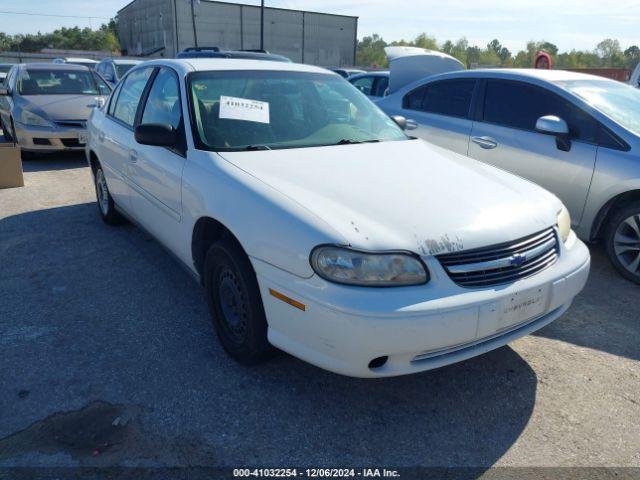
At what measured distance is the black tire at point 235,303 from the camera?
2611mm

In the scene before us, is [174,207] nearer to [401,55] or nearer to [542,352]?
[542,352]

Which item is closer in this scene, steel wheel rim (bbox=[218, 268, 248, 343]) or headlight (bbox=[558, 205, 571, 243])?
steel wheel rim (bbox=[218, 268, 248, 343])

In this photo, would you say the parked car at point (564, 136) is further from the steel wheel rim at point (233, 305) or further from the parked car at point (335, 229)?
the steel wheel rim at point (233, 305)

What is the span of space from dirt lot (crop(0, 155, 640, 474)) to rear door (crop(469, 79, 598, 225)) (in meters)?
1.09

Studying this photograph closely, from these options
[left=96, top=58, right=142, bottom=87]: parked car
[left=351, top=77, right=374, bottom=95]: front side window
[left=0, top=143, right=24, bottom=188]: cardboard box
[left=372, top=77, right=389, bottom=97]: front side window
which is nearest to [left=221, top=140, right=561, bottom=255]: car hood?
[left=0, top=143, right=24, bottom=188]: cardboard box

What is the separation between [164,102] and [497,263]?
102 inches

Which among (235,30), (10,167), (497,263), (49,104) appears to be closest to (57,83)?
(49,104)

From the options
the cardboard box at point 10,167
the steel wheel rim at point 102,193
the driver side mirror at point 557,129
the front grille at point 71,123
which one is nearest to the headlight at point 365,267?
the driver side mirror at point 557,129

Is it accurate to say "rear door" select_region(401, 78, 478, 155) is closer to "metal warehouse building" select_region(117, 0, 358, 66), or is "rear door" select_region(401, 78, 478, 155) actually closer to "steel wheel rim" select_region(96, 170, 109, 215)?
"steel wheel rim" select_region(96, 170, 109, 215)

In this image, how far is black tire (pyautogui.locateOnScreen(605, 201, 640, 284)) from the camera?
4078mm

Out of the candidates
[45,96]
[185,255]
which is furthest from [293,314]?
[45,96]

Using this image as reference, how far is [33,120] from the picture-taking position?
8.28m

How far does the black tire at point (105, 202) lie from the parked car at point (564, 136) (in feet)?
11.1

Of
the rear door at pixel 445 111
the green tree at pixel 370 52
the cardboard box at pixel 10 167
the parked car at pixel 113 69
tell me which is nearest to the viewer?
the rear door at pixel 445 111
